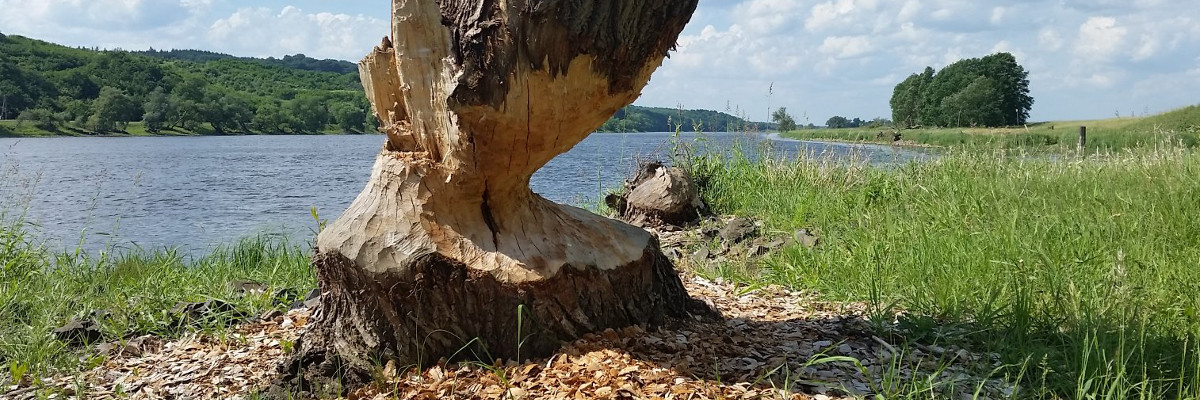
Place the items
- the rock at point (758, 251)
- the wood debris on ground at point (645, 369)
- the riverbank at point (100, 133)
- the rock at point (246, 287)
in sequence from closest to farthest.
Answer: the wood debris on ground at point (645, 369) < the rock at point (246, 287) < the rock at point (758, 251) < the riverbank at point (100, 133)

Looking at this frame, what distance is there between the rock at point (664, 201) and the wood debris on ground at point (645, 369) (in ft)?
12.5

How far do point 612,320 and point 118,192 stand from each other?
17803 mm

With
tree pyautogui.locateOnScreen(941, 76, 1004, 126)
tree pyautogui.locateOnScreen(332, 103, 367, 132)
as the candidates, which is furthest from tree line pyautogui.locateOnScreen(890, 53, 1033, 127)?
tree pyautogui.locateOnScreen(332, 103, 367, 132)

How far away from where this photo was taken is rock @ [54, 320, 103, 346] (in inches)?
154

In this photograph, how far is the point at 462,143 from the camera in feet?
8.73

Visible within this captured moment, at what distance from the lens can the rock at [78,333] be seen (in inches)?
154

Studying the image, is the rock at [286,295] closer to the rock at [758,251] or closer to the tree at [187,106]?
the rock at [758,251]

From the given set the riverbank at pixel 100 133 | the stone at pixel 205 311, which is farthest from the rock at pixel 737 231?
the riverbank at pixel 100 133

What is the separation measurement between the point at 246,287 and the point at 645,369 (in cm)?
348

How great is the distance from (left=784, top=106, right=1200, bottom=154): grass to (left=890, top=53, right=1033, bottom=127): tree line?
14686mm

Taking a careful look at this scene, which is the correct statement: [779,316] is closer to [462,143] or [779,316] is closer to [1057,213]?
[462,143]

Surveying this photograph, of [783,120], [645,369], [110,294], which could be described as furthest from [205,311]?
[783,120]

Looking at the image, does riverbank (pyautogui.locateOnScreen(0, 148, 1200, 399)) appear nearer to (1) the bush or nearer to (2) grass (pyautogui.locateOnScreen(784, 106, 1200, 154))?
(2) grass (pyautogui.locateOnScreen(784, 106, 1200, 154))

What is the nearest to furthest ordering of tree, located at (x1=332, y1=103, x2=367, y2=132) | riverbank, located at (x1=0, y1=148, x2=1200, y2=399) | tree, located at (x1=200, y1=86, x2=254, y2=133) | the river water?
riverbank, located at (x1=0, y1=148, x2=1200, y2=399), the river water, tree, located at (x1=200, y1=86, x2=254, y2=133), tree, located at (x1=332, y1=103, x2=367, y2=132)
